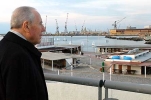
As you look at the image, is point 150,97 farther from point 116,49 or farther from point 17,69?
point 116,49

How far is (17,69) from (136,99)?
195 cm

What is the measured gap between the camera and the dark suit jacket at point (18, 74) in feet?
5.94

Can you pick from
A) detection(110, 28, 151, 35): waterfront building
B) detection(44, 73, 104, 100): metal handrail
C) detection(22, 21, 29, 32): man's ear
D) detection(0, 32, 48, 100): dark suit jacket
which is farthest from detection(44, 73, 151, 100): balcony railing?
detection(110, 28, 151, 35): waterfront building

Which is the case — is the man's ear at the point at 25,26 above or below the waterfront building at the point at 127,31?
above

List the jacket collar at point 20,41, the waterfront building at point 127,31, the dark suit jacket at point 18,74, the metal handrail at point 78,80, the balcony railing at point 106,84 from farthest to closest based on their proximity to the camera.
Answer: the waterfront building at point 127,31, the metal handrail at point 78,80, the balcony railing at point 106,84, the jacket collar at point 20,41, the dark suit jacket at point 18,74

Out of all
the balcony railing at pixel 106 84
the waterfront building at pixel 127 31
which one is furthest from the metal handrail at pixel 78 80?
the waterfront building at pixel 127 31

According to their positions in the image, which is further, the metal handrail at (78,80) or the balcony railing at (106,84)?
the metal handrail at (78,80)

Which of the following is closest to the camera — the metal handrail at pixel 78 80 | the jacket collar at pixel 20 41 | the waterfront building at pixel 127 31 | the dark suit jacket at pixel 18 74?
the dark suit jacket at pixel 18 74

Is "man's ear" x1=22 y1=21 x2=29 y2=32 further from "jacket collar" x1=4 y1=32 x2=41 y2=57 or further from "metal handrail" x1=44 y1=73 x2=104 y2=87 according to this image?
"metal handrail" x1=44 y1=73 x2=104 y2=87

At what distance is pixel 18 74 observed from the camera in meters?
1.82

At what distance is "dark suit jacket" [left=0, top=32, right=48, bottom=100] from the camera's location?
1812 millimetres

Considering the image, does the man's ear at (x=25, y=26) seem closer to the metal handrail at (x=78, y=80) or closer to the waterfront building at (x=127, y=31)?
the metal handrail at (x=78, y=80)

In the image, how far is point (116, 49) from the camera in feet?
128

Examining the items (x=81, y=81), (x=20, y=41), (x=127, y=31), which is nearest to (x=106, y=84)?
(x=81, y=81)
